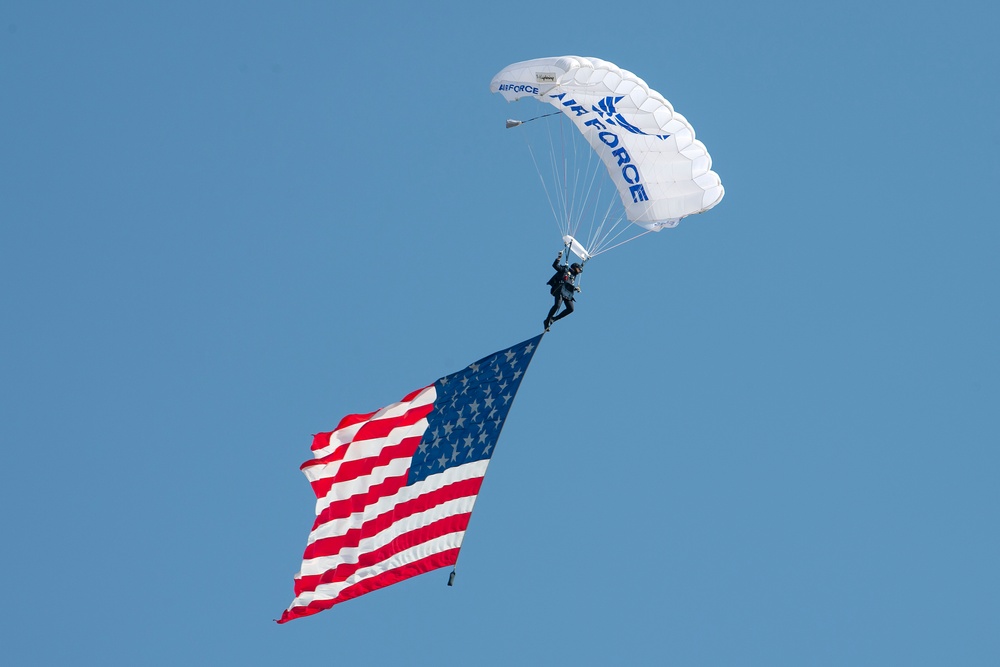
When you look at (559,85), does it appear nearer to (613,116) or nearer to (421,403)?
(613,116)

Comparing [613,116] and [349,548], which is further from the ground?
[613,116]

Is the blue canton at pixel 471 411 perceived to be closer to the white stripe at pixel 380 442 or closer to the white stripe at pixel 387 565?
the white stripe at pixel 380 442

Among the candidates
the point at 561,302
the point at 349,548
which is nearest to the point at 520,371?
the point at 561,302

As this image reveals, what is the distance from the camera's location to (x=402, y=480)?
41531 millimetres

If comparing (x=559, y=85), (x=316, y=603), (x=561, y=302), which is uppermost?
(x=559, y=85)

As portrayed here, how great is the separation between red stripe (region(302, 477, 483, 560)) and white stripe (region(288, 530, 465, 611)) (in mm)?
487

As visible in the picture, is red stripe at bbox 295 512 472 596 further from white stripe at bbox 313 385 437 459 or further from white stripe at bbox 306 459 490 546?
white stripe at bbox 313 385 437 459

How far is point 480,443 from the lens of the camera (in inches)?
1628

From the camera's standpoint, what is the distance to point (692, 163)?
4203 centimetres

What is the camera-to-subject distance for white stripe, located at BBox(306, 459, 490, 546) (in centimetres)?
4116

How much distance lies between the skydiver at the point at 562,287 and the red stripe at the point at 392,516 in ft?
9.18

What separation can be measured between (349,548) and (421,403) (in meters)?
2.53

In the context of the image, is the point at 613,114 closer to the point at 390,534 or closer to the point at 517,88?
the point at 517,88

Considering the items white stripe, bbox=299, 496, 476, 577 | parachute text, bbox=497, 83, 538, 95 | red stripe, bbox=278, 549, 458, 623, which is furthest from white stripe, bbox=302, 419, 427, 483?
parachute text, bbox=497, 83, 538, 95
